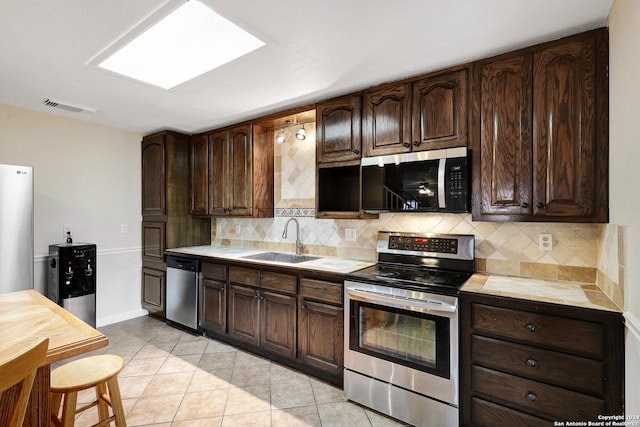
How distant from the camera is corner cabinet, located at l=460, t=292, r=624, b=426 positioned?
1466mm

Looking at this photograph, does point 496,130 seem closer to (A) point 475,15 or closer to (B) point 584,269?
(A) point 475,15

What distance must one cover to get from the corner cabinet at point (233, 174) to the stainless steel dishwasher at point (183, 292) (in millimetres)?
679

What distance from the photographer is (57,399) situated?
60.4 inches

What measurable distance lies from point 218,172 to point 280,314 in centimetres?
192

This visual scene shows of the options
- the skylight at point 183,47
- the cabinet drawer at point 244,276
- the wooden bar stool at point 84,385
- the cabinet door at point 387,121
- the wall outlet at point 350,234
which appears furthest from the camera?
the wall outlet at point 350,234

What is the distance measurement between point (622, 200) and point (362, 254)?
1868 mm

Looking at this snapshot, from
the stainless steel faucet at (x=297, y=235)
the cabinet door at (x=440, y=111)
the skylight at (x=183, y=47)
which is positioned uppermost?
the skylight at (x=183, y=47)

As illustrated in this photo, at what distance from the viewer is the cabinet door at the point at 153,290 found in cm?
378

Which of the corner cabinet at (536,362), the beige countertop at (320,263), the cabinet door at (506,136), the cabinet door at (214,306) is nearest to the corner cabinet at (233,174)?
the beige countertop at (320,263)

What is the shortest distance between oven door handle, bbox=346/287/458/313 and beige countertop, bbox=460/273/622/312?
15 centimetres

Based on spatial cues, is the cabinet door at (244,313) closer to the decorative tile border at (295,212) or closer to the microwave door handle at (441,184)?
the decorative tile border at (295,212)

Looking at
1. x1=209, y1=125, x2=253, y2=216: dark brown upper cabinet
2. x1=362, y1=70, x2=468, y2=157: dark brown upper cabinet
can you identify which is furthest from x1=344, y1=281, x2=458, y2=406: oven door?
x1=209, y1=125, x2=253, y2=216: dark brown upper cabinet

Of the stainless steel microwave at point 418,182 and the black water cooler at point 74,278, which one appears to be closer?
the stainless steel microwave at point 418,182

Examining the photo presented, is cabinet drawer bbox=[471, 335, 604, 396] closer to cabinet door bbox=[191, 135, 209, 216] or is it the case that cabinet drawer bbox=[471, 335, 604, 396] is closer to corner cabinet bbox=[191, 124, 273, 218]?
corner cabinet bbox=[191, 124, 273, 218]
